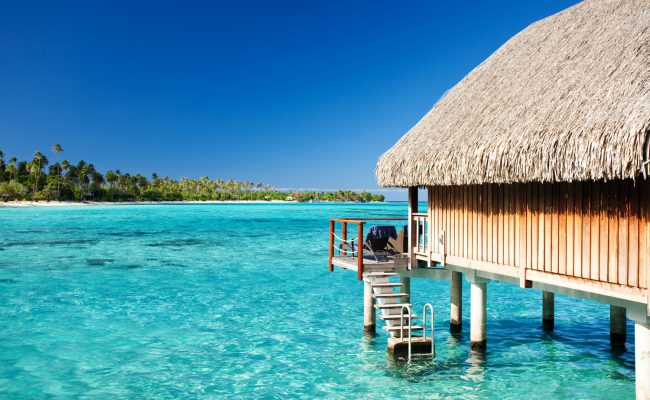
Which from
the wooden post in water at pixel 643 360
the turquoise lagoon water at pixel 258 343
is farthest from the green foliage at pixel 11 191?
the wooden post in water at pixel 643 360

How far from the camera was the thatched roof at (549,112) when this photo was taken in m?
7.16

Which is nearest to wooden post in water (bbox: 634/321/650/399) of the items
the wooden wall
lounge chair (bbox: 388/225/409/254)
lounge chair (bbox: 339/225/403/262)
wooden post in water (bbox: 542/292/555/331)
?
the wooden wall

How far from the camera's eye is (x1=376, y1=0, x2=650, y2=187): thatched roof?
23.5 ft

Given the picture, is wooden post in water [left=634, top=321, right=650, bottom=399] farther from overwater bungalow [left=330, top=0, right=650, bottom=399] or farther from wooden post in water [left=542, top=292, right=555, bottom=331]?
wooden post in water [left=542, top=292, right=555, bottom=331]

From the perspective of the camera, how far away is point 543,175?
7.94 meters

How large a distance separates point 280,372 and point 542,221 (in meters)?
5.88

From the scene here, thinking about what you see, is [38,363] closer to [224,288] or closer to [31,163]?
[224,288]

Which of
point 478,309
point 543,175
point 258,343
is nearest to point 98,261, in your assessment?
point 258,343

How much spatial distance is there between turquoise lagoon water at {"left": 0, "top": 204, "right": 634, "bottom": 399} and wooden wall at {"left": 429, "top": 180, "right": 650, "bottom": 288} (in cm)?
264

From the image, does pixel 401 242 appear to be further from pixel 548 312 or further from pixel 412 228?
pixel 548 312

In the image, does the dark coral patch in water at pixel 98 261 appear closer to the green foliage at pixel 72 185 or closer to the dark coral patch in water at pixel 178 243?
the dark coral patch in water at pixel 178 243

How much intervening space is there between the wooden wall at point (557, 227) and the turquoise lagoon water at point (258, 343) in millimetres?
2639

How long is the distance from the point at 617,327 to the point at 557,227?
602 centimetres

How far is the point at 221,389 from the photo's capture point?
10695mm
